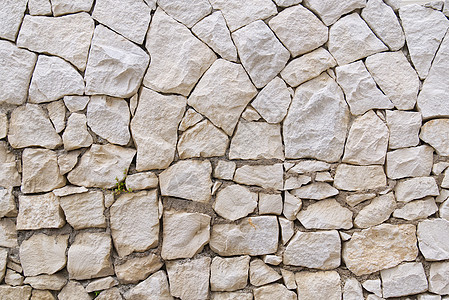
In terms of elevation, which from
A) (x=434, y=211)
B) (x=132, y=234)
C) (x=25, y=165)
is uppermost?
(x=25, y=165)

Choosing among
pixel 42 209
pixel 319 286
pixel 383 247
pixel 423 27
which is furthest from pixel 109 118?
pixel 423 27

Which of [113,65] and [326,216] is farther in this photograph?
[326,216]

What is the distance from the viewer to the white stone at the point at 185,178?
223 centimetres

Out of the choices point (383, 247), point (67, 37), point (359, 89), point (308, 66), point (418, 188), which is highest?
point (67, 37)

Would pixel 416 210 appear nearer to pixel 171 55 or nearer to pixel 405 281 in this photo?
pixel 405 281

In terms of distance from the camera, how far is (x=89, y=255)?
2223mm

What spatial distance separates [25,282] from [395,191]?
220cm

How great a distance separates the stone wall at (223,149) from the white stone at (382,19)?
11mm

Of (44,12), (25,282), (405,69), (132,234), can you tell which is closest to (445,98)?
(405,69)

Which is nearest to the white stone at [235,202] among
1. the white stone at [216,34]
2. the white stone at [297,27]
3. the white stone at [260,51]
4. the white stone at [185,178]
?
the white stone at [185,178]

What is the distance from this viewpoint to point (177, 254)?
7.40ft

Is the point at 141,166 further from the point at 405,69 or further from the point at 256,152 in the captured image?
the point at 405,69

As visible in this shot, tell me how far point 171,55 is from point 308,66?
772 millimetres

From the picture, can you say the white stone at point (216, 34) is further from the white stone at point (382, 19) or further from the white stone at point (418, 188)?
the white stone at point (418, 188)
